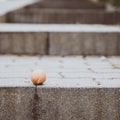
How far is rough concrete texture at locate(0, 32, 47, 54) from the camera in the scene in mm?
6387

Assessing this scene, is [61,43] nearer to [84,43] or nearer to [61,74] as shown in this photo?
[84,43]

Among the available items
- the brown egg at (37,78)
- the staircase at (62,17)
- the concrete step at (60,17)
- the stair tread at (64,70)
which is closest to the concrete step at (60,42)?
the stair tread at (64,70)

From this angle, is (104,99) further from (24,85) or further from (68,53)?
(68,53)

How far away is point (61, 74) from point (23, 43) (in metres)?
1.96

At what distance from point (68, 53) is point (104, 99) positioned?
2614 millimetres

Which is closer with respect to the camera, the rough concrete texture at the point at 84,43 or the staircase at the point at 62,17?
the rough concrete texture at the point at 84,43

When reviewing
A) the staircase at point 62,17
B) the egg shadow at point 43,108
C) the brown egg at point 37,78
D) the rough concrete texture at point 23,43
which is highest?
the brown egg at point 37,78

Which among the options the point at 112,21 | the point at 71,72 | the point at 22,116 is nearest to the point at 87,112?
the point at 22,116

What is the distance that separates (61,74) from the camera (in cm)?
460

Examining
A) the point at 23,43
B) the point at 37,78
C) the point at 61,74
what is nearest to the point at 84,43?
the point at 23,43

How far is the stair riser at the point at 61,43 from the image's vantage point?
6387 mm

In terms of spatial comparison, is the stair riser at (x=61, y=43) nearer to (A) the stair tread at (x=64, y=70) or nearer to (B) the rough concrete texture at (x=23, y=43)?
(B) the rough concrete texture at (x=23, y=43)

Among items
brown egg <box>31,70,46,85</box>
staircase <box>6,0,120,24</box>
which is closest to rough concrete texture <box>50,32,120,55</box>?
brown egg <box>31,70,46,85</box>

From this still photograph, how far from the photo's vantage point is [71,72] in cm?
474
